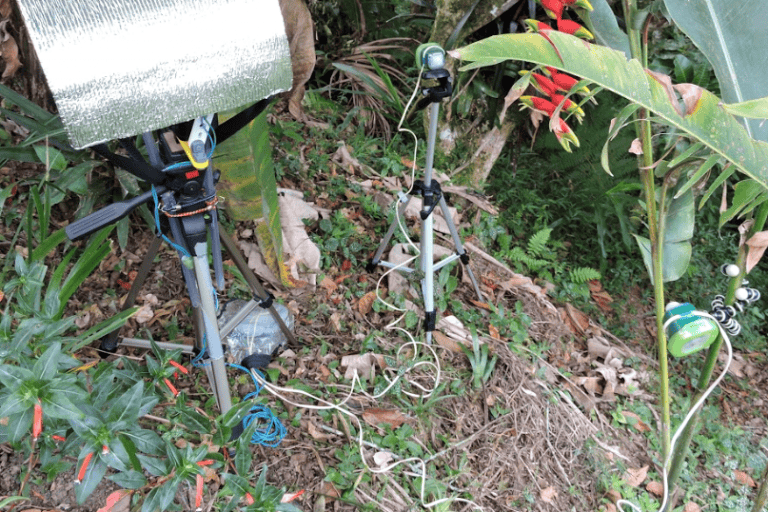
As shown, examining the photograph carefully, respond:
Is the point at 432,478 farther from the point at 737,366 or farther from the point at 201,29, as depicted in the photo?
the point at 737,366

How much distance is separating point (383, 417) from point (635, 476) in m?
0.99

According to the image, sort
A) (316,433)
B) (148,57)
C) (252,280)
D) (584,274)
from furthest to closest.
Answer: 1. (584,274)
2. (316,433)
3. (252,280)
4. (148,57)

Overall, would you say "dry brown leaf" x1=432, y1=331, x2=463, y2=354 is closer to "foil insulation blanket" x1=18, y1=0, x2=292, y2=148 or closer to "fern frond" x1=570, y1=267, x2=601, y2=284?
"fern frond" x1=570, y1=267, x2=601, y2=284

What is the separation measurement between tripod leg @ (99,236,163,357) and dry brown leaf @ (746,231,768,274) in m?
1.48

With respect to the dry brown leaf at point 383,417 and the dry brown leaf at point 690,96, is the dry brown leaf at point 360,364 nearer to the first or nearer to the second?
the dry brown leaf at point 383,417

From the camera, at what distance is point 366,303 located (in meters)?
2.26

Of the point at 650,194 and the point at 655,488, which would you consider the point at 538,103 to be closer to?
the point at 650,194

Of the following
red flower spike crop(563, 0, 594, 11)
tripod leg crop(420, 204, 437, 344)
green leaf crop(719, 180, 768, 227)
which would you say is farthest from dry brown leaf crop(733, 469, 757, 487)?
red flower spike crop(563, 0, 594, 11)

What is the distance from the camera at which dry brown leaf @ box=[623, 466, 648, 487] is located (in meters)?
1.95

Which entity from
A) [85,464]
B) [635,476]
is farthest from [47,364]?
[635,476]

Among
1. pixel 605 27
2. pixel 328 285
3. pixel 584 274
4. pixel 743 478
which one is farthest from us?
pixel 584 274

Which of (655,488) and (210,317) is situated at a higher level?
(210,317)

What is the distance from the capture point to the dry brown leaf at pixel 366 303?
2244 mm

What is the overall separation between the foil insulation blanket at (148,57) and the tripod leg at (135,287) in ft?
1.48
